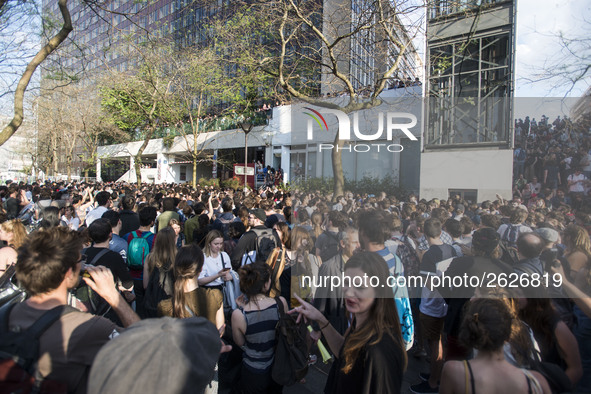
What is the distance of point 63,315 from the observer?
1675 millimetres

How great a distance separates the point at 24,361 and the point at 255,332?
1574mm

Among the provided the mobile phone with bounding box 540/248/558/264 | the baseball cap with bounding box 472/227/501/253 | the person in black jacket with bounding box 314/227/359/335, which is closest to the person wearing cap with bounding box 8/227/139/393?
the person in black jacket with bounding box 314/227/359/335

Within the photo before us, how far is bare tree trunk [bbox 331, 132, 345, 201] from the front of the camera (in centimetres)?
307

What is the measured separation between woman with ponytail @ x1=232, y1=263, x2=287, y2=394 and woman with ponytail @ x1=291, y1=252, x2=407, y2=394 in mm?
641

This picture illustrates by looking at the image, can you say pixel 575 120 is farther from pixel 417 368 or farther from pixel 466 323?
pixel 417 368

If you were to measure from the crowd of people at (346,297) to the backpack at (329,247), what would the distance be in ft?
0.07

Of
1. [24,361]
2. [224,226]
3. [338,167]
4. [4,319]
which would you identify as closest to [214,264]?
[338,167]

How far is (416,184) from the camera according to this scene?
300 cm

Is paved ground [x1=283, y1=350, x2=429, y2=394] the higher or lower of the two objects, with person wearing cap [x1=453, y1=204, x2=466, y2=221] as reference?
lower

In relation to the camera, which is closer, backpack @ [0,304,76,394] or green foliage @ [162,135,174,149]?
backpack @ [0,304,76,394]

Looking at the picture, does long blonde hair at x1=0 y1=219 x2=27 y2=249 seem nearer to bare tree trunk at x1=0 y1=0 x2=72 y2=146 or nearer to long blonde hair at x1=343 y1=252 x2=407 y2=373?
bare tree trunk at x1=0 y1=0 x2=72 y2=146

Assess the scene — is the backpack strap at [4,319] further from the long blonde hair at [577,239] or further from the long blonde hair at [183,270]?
the long blonde hair at [577,239]

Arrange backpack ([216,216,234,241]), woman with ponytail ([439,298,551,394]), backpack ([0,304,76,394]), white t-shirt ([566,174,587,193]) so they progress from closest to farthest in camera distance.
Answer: backpack ([0,304,76,394]) < woman with ponytail ([439,298,551,394]) < white t-shirt ([566,174,587,193]) < backpack ([216,216,234,241])

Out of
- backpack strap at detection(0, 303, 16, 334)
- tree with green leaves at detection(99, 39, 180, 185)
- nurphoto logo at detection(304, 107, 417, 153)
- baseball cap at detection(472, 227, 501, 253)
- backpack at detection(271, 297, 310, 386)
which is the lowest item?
backpack at detection(271, 297, 310, 386)
